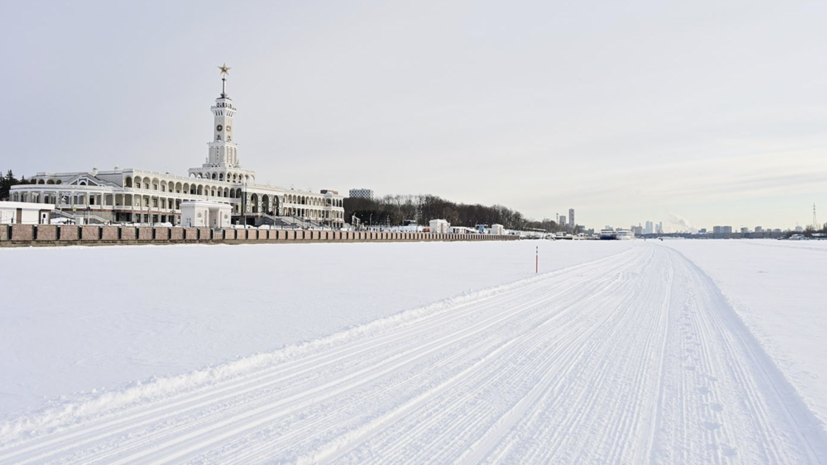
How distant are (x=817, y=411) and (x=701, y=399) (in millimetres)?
1076

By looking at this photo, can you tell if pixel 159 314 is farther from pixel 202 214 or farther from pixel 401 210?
pixel 401 210

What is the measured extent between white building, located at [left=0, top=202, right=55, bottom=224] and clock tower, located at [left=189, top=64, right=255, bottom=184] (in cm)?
7697

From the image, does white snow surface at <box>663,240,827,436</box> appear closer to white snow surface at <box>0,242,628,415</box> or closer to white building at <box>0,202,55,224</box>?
white snow surface at <box>0,242,628,415</box>

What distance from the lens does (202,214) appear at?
210ft

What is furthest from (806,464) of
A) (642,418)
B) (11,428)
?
(11,428)

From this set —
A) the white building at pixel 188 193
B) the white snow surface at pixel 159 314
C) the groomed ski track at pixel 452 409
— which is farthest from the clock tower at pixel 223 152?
the groomed ski track at pixel 452 409

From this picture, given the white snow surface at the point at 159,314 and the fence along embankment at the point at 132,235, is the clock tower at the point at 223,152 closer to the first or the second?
the fence along embankment at the point at 132,235

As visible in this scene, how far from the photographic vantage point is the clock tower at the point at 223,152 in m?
130

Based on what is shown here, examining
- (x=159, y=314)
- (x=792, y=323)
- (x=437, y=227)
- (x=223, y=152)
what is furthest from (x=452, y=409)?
(x=223, y=152)

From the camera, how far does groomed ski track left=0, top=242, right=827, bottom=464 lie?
447cm

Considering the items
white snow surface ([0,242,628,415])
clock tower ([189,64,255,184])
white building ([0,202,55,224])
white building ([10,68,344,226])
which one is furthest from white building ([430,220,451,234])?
white snow surface ([0,242,628,415])

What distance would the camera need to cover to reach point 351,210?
165750 mm

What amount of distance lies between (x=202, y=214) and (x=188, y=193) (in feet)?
180

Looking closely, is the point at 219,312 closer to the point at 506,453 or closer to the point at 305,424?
the point at 305,424
